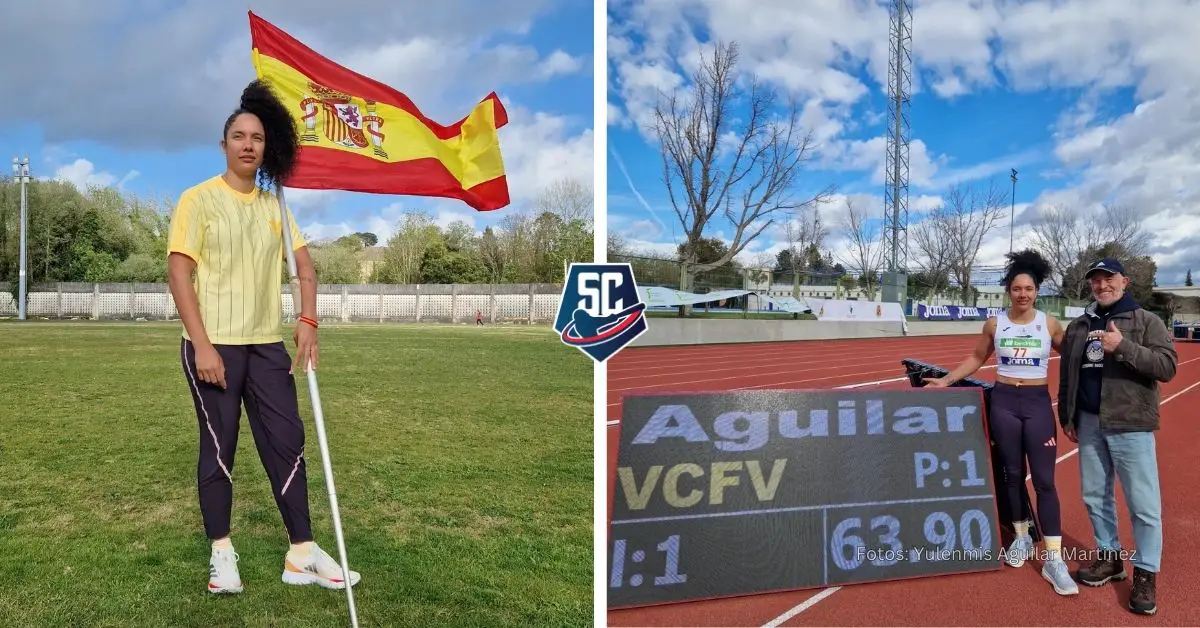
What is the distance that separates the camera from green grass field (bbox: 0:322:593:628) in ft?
8.59

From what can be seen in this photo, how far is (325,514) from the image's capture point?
3.79 meters

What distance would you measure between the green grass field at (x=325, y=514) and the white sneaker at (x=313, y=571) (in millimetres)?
54

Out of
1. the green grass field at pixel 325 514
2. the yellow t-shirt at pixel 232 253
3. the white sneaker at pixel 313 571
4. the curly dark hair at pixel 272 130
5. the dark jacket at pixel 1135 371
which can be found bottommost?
the green grass field at pixel 325 514

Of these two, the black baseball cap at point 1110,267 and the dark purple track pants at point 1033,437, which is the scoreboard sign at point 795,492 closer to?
the dark purple track pants at point 1033,437

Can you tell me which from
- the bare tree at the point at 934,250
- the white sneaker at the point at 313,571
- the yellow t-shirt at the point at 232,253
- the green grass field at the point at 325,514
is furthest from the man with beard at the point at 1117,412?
the bare tree at the point at 934,250

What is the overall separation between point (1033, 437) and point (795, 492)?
1.19 meters

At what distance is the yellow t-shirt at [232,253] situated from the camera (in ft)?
7.70

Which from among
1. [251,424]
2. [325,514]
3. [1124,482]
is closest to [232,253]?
[251,424]

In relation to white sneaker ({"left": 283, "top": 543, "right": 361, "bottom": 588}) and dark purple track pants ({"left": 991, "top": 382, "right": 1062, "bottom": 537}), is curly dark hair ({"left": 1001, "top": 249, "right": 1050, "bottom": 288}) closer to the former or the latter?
dark purple track pants ({"left": 991, "top": 382, "right": 1062, "bottom": 537})

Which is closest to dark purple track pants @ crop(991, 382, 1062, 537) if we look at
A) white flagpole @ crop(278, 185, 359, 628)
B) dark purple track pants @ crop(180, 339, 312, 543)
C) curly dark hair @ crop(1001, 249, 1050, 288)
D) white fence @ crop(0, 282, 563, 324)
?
curly dark hair @ crop(1001, 249, 1050, 288)

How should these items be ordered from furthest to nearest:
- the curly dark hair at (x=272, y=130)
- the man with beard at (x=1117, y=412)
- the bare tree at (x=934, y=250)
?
the bare tree at (x=934, y=250)
the man with beard at (x=1117, y=412)
the curly dark hair at (x=272, y=130)

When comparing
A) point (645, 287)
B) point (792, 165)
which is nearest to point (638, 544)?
point (645, 287)

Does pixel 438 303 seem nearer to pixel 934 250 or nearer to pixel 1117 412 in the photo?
Answer: pixel 934 250

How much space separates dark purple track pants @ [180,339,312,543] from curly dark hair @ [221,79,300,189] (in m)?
0.59
